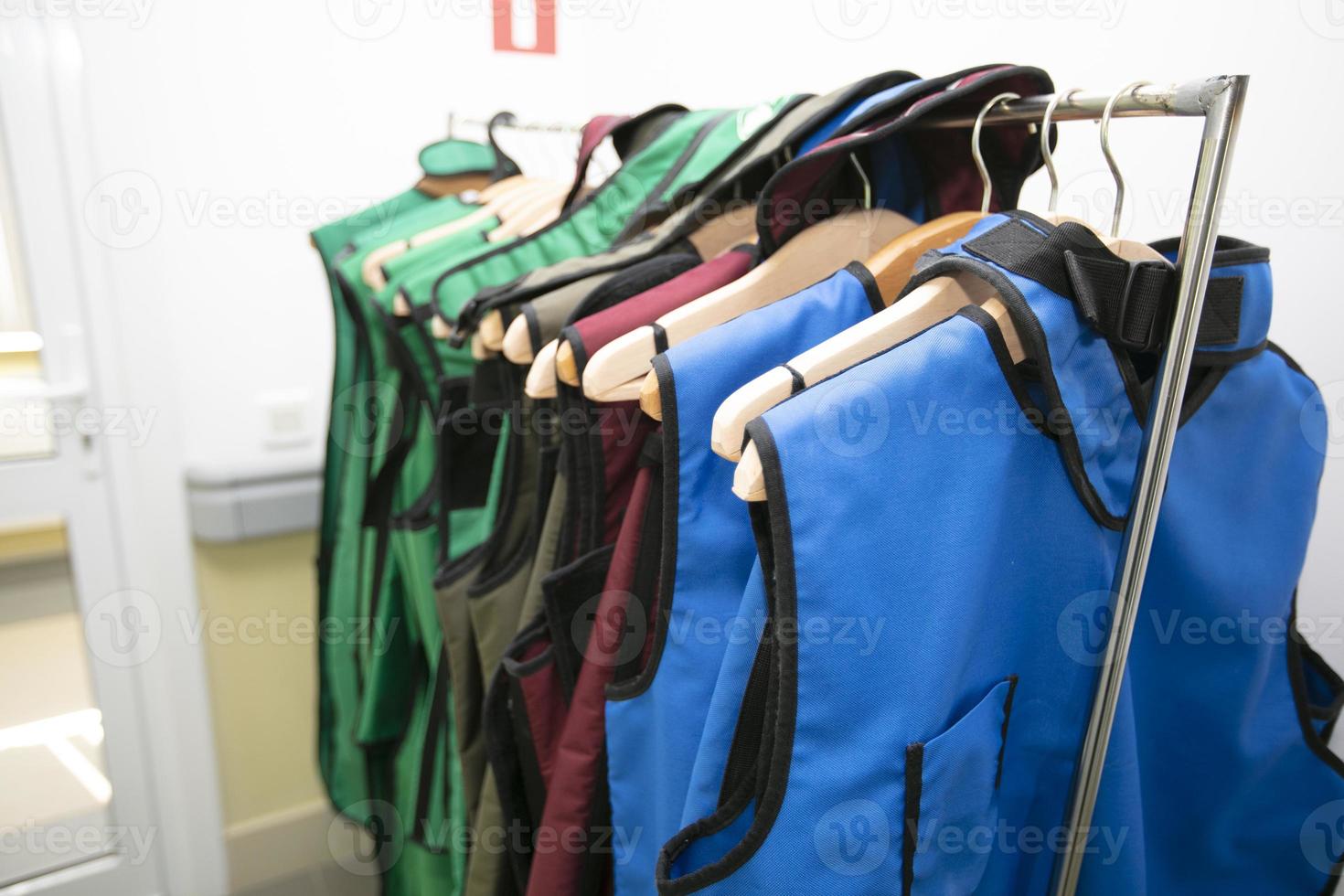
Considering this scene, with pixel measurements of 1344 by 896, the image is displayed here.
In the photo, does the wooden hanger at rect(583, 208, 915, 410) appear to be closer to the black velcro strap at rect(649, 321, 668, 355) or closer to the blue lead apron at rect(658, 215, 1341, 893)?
the black velcro strap at rect(649, 321, 668, 355)

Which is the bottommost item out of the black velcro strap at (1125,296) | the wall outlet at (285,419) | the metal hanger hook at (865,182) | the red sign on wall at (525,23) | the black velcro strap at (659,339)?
the wall outlet at (285,419)

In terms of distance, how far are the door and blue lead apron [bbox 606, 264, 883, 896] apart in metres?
1.38

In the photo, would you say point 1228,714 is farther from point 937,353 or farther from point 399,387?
point 399,387

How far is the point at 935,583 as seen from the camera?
0.54 meters

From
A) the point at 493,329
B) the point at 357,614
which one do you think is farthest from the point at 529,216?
the point at 357,614

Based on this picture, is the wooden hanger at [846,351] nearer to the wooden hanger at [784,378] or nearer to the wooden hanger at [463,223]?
the wooden hanger at [784,378]

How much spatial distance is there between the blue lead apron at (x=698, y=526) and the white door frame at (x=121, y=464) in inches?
52.7

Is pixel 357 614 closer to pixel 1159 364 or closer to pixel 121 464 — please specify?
pixel 121 464

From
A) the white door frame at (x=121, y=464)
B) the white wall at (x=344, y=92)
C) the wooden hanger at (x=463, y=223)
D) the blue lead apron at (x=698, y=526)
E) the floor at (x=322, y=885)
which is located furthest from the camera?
the floor at (x=322, y=885)

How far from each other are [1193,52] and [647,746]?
92 centimetres

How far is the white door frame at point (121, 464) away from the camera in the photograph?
1.42 m

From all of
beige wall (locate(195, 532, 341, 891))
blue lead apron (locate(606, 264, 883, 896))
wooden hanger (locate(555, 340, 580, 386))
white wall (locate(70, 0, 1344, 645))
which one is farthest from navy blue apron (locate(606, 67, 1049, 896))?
beige wall (locate(195, 532, 341, 891))

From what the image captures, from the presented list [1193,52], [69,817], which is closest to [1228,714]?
[1193,52]

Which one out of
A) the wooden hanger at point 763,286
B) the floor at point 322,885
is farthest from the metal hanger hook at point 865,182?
the floor at point 322,885
